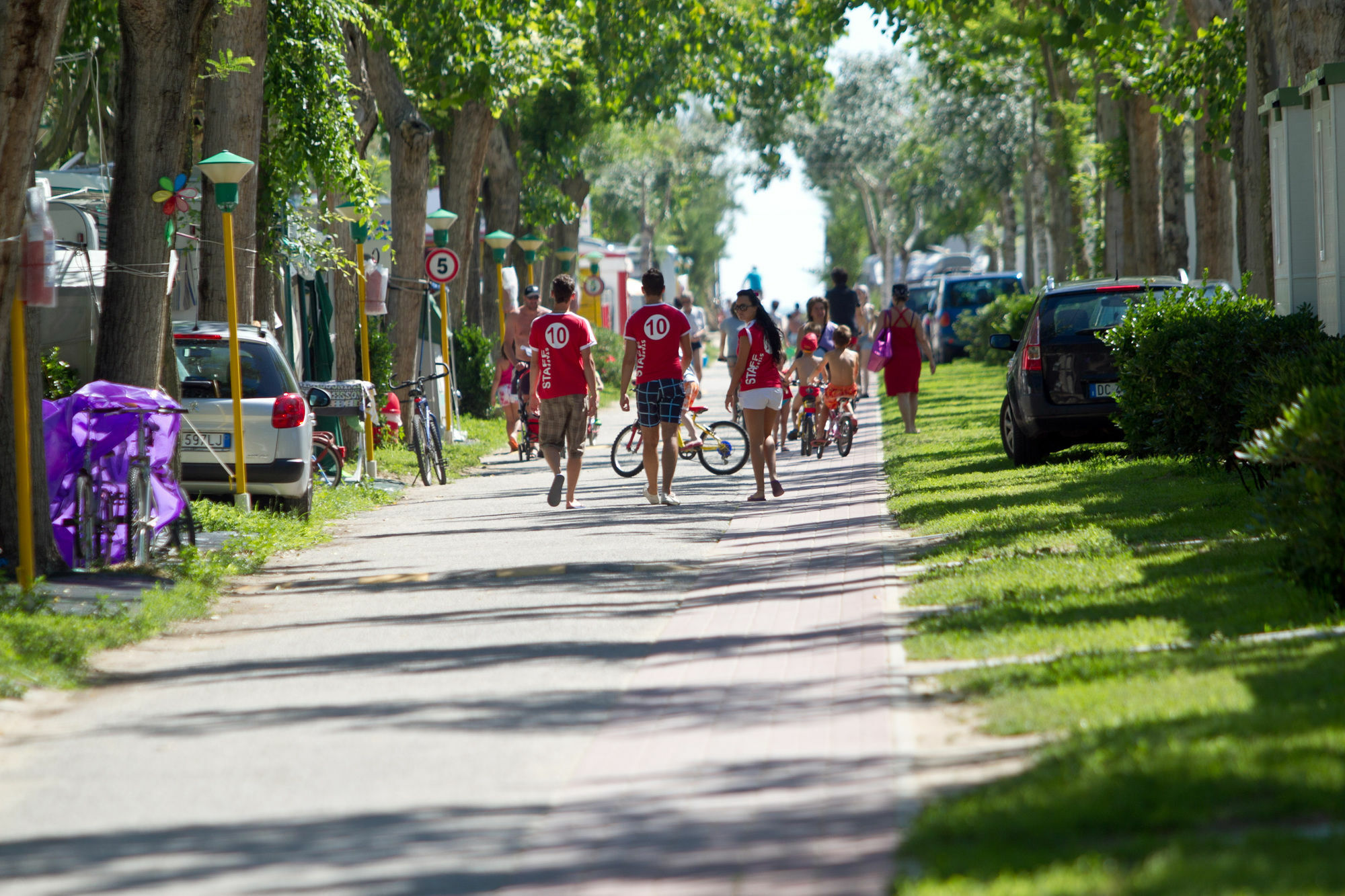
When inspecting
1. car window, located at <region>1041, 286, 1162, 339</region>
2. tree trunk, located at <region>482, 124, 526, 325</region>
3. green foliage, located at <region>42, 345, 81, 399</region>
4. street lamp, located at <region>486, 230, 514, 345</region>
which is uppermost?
tree trunk, located at <region>482, 124, 526, 325</region>

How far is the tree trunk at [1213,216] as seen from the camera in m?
Answer: 21.4

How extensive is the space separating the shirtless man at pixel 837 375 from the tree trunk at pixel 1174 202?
5.55 m

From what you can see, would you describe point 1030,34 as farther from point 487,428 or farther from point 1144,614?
point 1144,614

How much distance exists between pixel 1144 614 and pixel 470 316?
24954 mm

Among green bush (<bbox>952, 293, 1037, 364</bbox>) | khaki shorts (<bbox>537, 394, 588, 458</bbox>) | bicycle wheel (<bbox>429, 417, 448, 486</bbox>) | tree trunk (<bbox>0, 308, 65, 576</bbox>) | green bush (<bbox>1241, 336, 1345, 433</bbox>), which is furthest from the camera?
green bush (<bbox>952, 293, 1037, 364</bbox>)

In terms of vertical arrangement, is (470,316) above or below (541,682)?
above

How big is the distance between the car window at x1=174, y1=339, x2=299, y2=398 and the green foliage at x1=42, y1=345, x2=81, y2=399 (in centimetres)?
83

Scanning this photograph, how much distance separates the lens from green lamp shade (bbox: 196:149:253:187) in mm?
12820

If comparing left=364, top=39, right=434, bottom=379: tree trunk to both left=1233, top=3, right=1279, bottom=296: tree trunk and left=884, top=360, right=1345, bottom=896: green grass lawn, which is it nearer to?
left=1233, top=3, right=1279, bottom=296: tree trunk

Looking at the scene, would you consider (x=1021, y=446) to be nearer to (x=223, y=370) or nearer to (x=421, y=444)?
(x=421, y=444)

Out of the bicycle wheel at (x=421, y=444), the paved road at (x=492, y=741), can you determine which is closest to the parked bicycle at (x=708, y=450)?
the bicycle wheel at (x=421, y=444)

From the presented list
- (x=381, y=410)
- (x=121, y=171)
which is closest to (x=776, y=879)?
(x=121, y=171)

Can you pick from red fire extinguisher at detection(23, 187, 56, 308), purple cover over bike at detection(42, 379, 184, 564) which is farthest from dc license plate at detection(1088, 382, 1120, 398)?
red fire extinguisher at detection(23, 187, 56, 308)

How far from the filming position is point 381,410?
68.7 feet
